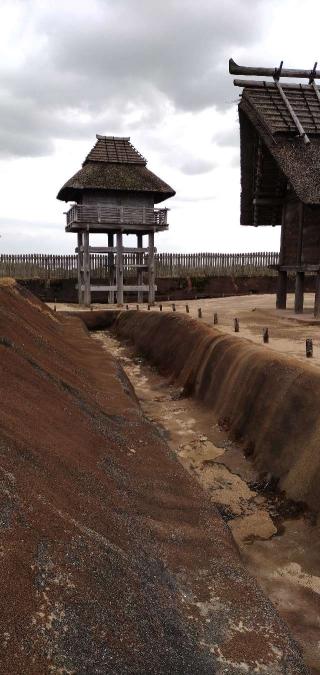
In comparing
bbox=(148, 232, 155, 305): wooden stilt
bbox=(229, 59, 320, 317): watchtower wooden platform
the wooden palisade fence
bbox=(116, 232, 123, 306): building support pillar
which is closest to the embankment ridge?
bbox=(229, 59, 320, 317): watchtower wooden platform

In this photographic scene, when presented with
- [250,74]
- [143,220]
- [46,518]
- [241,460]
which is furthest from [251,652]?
[143,220]

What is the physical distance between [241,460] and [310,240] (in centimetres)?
1064

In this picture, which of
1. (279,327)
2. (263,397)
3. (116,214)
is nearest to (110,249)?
(116,214)

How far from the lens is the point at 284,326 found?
14.4m

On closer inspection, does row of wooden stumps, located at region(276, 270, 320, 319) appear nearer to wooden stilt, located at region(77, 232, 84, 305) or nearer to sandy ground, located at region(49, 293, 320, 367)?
sandy ground, located at region(49, 293, 320, 367)

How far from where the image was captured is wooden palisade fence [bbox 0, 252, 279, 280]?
96.4 ft

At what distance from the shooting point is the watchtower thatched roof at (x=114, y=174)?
79.4ft

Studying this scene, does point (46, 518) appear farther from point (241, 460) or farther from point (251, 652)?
point (241, 460)

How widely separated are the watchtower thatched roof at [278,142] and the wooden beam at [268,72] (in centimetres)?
83

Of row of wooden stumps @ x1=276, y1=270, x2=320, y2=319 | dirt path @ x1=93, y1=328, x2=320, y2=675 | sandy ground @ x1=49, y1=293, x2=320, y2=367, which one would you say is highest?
row of wooden stumps @ x1=276, y1=270, x2=320, y2=319

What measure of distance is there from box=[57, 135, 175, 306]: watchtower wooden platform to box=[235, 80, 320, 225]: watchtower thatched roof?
21.2 ft

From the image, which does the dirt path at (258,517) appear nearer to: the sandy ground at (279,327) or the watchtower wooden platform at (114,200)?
the sandy ground at (279,327)

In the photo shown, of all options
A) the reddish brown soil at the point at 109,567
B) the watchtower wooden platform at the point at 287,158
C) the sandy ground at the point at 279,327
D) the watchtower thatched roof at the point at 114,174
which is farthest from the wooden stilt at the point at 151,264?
the reddish brown soil at the point at 109,567

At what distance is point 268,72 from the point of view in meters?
18.1
